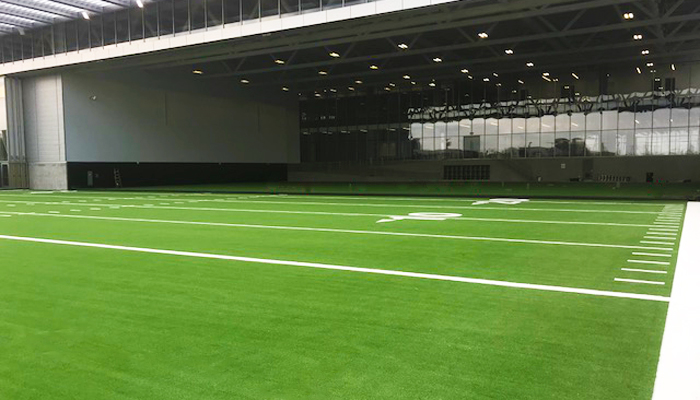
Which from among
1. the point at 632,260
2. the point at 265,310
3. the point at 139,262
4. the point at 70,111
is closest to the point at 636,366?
the point at 265,310

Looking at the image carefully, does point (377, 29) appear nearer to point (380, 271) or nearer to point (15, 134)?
point (380, 271)

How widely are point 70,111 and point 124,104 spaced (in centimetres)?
404

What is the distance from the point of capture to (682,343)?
488cm

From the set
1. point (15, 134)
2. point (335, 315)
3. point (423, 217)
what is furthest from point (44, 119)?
point (335, 315)

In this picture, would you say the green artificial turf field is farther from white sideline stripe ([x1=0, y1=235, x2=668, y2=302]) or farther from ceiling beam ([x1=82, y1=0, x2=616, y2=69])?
ceiling beam ([x1=82, y1=0, x2=616, y2=69])

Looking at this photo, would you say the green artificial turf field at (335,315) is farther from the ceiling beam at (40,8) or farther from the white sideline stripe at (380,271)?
the ceiling beam at (40,8)

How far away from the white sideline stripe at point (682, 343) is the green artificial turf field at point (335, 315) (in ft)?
0.38

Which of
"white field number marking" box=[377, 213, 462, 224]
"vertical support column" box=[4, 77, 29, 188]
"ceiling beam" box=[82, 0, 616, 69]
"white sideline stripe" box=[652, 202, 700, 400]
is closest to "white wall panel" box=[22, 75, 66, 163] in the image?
"vertical support column" box=[4, 77, 29, 188]

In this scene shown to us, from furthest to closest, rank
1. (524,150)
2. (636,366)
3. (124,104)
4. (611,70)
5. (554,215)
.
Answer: (524,150) → (611,70) → (124,104) → (554,215) → (636,366)

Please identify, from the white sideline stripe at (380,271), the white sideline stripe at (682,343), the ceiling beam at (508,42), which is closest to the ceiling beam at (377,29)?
the ceiling beam at (508,42)

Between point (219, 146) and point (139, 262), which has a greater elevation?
point (219, 146)

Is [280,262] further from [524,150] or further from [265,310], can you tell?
[524,150]

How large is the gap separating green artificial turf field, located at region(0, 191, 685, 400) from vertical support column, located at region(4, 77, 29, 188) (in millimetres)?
32462

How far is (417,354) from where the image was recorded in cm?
461
